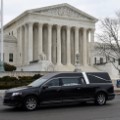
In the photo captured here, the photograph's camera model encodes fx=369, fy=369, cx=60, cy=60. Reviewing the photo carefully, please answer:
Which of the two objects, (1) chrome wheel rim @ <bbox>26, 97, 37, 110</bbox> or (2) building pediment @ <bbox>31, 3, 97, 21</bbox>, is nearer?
(1) chrome wheel rim @ <bbox>26, 97, 37, 110</bbox>

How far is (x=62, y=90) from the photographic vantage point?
17406mm

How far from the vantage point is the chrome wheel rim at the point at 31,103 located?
16547mm

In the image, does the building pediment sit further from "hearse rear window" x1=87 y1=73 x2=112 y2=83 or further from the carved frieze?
"hearse rear window" x1=87 y1=73 x2=112 y2=83

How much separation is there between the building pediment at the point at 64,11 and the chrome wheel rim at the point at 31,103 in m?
62.3

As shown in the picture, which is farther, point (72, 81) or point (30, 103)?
point (72, 81)

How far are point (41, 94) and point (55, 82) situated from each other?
3.47 ft

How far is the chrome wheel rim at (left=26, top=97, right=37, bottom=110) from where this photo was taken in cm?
1655

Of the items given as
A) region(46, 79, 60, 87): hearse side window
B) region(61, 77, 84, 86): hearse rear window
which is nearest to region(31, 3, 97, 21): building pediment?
region(61, 77, 84, 86): hearse rear window

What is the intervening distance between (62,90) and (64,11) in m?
65.9

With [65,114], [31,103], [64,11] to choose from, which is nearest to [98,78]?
[31,103]

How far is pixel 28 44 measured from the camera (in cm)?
7944

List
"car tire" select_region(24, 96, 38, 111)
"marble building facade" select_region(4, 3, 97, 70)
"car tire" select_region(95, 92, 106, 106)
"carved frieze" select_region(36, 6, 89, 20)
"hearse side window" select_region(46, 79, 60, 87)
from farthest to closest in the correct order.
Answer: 1. "carved frieze" select_region(36, 6, 89, 20)
2. "marble building facade" select_region(4, 3, 97, 70)
3. "car tire" select_region(95, 92, 106, 106)
4. "hearse side window" select_region(46, 79, 60, 87)
5. "car tire" select_region(24, 96, 38, 111)

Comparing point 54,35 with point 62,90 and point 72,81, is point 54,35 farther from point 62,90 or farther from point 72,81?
point 62,90

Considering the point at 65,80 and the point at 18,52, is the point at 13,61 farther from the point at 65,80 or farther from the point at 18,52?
the point at 65,80
